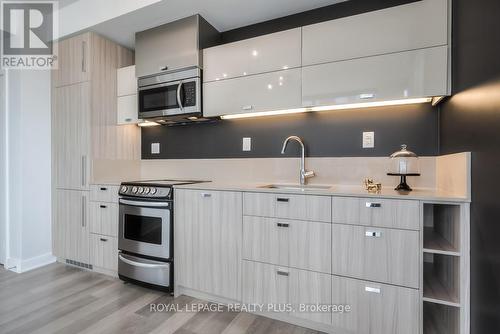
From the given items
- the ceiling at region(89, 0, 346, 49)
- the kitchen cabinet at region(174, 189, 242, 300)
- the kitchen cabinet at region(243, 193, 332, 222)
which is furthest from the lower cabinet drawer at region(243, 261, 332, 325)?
the ceiling at region(89, 0, 346, 49)

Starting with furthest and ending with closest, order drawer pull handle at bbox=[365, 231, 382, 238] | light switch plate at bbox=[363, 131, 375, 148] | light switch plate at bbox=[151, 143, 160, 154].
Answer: light switch plate at bbox=[151, 143, 160, 154] → light switch plate at bbox=[363, 131, 375, 148] → drawer pull handle at bbox=[365, 231, 382, 238]

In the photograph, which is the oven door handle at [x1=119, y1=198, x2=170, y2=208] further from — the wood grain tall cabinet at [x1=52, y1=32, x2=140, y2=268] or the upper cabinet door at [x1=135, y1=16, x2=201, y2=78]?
the upper cabinet door at [x1=135, y1=16, x2=201, y2=78]

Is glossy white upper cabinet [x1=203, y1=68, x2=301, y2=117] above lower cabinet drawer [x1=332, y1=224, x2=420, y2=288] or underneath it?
above

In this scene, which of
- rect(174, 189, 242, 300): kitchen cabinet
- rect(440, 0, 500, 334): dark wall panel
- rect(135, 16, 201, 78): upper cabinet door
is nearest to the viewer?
rect(440, 0, 500, 334): dark wall panel

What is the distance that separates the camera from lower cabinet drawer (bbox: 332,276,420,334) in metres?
1.41

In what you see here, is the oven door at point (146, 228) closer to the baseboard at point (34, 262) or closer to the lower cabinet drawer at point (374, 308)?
the baseboard at point (34, 262)

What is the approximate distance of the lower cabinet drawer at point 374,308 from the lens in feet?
4.63

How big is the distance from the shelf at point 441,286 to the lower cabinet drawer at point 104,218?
246cm

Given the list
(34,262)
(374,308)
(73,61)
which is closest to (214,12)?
(73,61)

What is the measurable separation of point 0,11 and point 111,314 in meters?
3.03

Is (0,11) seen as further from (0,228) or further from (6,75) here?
(0,228)

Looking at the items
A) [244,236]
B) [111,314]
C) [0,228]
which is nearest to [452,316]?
[244,236]

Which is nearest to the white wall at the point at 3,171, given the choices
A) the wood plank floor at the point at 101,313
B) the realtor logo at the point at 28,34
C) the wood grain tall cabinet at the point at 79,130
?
the realtor logo at the point at 28,34

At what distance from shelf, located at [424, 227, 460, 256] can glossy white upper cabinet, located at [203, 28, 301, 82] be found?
1445 mm
